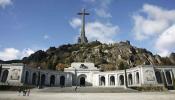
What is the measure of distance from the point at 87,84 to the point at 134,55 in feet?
144

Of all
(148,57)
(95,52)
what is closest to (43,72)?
(95,52)

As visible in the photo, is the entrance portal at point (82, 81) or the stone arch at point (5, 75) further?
the entrance portal at point (82, 81)

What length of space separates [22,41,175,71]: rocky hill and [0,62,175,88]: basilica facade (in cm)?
2183

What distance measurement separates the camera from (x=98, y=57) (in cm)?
9781

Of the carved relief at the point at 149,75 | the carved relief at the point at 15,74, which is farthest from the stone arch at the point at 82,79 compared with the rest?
the carved relief at the point at 149,75

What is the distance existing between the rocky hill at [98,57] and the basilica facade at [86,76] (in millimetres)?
21826

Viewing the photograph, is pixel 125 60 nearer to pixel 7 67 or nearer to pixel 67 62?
pixel 67 62

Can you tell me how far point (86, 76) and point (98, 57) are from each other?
96.5 ft

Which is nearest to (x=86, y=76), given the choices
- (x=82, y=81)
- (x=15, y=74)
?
(x=82, y=81)

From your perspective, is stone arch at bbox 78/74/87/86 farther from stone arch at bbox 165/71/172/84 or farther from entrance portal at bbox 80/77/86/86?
stone arch at bbox 165/71/172/84

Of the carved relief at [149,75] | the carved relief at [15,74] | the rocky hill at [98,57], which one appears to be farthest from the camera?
the rocky hill at [98,57]

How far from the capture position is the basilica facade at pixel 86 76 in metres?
52.2

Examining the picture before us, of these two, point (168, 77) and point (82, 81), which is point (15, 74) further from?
point (168, 77)

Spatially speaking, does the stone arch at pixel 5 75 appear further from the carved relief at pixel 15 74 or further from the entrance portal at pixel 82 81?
the entrance portal at pixel 82 81
